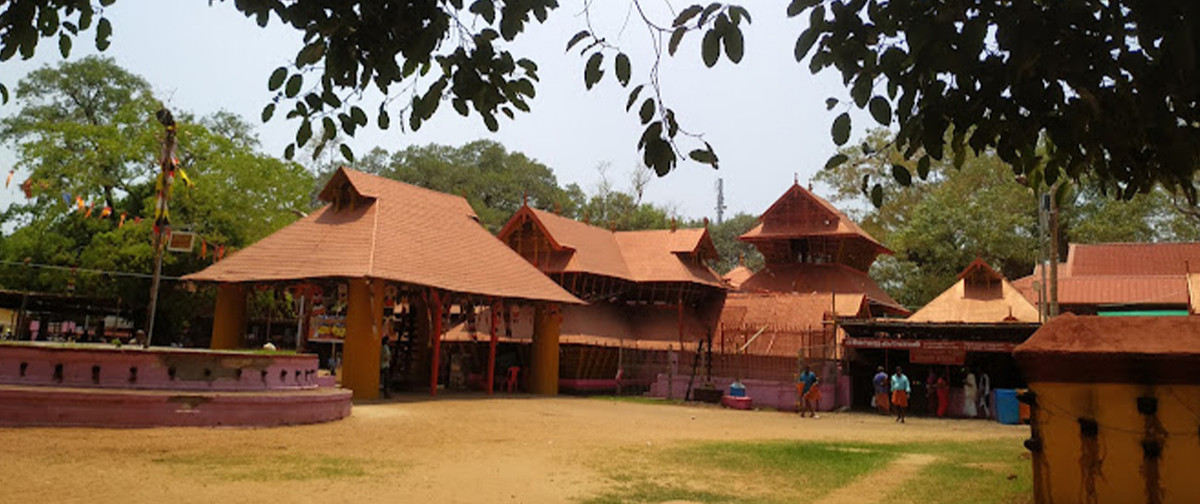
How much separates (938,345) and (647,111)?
857 inches

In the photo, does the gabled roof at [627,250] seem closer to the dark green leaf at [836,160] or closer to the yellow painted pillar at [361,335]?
the yellow painted pillar at [361,335]

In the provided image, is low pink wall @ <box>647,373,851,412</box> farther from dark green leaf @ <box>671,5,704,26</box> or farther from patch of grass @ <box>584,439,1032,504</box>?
dark green leaf @ <box>671,5,704,26</box>

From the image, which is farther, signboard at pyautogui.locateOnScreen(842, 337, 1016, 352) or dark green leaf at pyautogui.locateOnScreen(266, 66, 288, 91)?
signboard at pyautogui.locateOnScreen(842, 337, 1016, 352)

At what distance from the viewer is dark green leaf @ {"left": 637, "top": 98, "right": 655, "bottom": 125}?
3740mm

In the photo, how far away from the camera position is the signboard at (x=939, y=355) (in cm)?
2298

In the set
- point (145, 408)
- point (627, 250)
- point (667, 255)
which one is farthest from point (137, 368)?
point (627, 250)

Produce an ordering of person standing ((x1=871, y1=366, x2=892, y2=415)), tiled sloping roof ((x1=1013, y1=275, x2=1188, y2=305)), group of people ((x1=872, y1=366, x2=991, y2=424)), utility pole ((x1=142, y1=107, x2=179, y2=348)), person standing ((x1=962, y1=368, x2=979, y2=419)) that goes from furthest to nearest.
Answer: tiled sloping roof ((x1=1013, y1=275, x2=1188, y2=305)) → person standing ((x1=962, y1=368, x2=979, y2=419)) → group of people ((x1=872, y1=366, x2=991, y2=424)) → person standing ((x1=871, y1=366, x2=892, y2=415)) → utility pole ((x1=142, y1=107, x2=179, y2=348))

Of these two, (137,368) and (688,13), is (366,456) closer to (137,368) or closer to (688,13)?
(137,368)

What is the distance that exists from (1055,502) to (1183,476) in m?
0.78

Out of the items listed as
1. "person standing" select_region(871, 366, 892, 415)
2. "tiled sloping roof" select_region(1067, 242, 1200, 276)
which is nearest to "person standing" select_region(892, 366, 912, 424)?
"person standing" select_region(871, 366, 892, 415)

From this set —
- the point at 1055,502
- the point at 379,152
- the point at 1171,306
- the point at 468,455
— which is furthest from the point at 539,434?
the point at 379,152

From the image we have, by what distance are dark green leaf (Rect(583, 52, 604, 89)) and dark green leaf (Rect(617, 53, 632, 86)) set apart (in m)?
0.08

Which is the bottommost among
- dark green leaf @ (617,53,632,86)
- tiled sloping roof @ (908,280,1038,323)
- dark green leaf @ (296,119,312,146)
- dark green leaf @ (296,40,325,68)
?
dark green leaf @ (296,119,312,146)

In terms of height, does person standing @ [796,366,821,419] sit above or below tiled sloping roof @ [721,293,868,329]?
below
